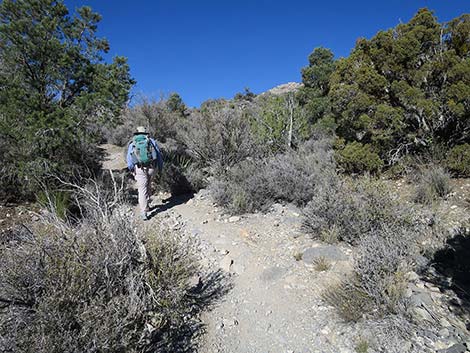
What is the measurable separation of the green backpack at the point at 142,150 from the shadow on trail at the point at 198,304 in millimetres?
2909

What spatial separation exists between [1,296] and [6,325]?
275 mm

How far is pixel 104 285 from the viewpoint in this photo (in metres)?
2.28

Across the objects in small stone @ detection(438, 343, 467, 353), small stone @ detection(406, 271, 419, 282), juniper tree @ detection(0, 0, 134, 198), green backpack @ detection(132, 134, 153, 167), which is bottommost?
small stone @ detection(438, 343, 467, 353)

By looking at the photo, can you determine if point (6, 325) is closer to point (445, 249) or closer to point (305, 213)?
point (305, 213)

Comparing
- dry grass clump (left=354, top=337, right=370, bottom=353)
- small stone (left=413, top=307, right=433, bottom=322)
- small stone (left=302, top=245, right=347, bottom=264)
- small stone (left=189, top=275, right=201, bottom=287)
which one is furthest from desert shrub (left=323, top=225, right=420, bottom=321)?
small stone (left=189, top=275, right=201, bottom=287)

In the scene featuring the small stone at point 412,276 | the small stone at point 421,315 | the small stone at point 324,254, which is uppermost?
the small stone at point 324,254

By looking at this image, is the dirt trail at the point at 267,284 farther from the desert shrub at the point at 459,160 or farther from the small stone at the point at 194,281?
the desert shrub at the point at 459,160

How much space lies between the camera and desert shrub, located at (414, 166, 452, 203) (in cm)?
494

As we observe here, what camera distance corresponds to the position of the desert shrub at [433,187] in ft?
16.2

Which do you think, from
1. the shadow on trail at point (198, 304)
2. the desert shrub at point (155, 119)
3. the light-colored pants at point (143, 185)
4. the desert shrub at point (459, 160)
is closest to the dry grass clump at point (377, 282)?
the shadow on trail at point (198, 304)

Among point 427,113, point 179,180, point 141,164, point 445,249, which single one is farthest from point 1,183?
point 427,113

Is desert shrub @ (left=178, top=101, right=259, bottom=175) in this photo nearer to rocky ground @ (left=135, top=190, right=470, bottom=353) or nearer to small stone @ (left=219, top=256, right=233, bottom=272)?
rocky ground @ (left=135, top=190, right=470, bottom=353)

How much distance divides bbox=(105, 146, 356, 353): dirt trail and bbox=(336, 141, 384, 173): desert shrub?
2320mm

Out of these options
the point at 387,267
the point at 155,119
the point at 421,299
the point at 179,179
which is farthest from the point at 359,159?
the point at 155,119
